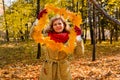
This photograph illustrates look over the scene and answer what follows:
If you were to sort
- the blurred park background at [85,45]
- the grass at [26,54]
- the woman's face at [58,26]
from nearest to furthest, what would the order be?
the woman's face at [58,26] < the blurred park background at [85,45] < the grass at [26,54]

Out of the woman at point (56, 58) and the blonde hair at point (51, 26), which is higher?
the blonde hair at point (51, 26)

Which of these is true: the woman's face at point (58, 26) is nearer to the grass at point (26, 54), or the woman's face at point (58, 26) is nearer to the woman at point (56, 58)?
the woman at point (56, 58)

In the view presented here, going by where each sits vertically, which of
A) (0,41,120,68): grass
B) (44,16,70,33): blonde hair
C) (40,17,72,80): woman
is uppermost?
(44,16,70,33): blonde hair

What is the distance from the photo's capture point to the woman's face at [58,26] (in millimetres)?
5469

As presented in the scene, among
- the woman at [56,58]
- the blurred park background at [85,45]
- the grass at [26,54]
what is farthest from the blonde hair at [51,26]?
the grass at [26,54]

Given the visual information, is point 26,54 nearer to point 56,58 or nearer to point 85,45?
point 85,45

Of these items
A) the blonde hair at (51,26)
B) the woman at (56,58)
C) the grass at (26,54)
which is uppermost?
the blonde hair at (51,26)

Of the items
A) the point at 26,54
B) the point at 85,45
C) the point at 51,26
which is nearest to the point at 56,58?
the point at 51,26

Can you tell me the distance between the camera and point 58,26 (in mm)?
5465

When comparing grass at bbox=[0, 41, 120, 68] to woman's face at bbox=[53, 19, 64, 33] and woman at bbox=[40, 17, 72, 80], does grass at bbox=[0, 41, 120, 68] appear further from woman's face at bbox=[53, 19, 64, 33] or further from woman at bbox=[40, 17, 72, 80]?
woman's face at bbox=[53, 19, 64, 33]

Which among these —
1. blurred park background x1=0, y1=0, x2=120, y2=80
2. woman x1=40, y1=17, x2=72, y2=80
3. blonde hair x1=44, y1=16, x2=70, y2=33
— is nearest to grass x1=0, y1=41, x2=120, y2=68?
blurred park background x1=0, y1=0, x2=120, y2=80

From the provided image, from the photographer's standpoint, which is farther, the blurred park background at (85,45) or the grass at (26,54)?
the grass at (26,54)

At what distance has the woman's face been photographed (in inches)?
215

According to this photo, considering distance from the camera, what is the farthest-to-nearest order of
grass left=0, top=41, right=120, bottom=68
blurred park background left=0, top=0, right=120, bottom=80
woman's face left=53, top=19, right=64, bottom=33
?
grass left=0, top=41, right=120, bottom=68
blurred park background left=0, top=0, right=120, bottom=80
woman's face left=53, top=19, right=64, bottom=33
